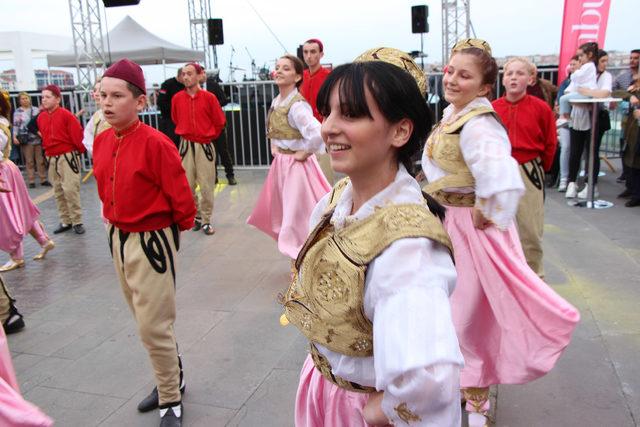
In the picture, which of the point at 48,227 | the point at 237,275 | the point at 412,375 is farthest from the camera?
the point at 48,227

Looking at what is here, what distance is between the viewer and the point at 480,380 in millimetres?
2943

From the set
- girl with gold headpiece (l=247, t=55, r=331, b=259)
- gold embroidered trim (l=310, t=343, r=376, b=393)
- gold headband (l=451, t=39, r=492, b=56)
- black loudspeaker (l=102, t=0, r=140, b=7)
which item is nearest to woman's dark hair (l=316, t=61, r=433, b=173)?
gold embroidered trim (l=310, t=343, r=376, b=393)

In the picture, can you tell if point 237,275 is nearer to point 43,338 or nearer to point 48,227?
point 43,338

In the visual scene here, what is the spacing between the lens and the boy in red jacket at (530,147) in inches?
163

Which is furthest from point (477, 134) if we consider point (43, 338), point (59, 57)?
point (59, 57)

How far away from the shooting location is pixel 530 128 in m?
4.16

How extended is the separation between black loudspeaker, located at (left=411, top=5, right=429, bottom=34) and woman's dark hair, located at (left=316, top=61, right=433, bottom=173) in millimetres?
14008

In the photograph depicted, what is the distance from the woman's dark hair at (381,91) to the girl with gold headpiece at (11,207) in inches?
176

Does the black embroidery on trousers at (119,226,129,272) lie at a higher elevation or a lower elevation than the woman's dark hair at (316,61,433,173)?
lower

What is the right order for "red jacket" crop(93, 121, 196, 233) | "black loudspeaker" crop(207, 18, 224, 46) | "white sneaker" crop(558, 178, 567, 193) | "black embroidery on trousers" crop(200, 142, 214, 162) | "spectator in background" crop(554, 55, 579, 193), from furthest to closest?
"black loudspeaker" crop(207, 18, 224, 46), "white sneaker" crop(558, 178, 567, 193), "spectator in background" crop(554, 55, 579, 193), "black embroidery on trousers" crop(200, 142, 214, 162), "red jacket" crop(93, 121, 196, 233)

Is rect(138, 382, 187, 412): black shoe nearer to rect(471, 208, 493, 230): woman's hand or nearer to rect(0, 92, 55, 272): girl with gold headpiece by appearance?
rect(471, 208, 493, 230): woman's hand

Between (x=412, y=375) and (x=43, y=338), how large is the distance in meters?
4.05

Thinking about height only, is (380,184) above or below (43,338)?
above

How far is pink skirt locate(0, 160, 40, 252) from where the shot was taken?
5.65 meters
